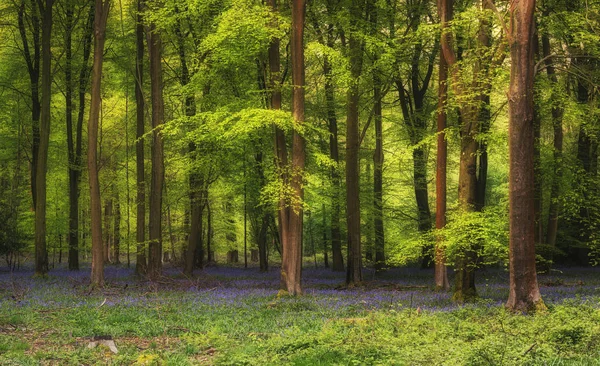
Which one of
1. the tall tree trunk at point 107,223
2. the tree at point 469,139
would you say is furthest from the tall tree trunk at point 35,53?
the tree at point 469,139

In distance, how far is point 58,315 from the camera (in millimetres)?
13852

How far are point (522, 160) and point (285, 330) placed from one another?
660 cm

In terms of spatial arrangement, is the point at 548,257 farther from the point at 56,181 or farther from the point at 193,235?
the point at 56,181

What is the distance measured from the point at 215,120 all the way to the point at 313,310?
6830 millimetres

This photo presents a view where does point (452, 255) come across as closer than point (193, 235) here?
Yes

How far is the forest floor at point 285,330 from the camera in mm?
8234

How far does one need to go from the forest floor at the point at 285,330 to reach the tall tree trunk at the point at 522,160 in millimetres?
736

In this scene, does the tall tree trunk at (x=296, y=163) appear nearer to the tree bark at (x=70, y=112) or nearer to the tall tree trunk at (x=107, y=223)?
the tree bark at (x=70, y=112)

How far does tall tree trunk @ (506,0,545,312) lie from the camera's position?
1294 cm

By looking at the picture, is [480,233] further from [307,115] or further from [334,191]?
[307,115]

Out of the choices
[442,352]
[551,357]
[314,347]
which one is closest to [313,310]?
[314,347]

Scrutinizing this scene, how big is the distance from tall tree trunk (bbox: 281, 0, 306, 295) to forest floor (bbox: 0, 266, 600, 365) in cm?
85

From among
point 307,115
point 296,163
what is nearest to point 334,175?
point 307,115

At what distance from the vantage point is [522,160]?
43.0ft
